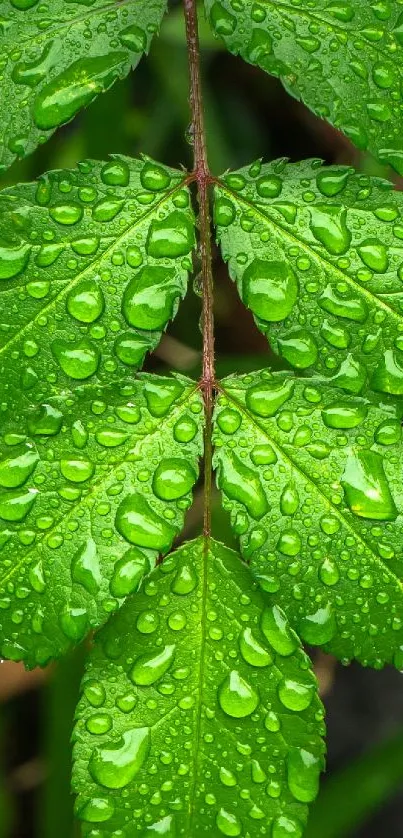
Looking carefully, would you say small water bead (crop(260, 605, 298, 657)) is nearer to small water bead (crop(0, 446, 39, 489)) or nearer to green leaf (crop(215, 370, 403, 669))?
green leaf (crop(215, 370, 403, 669))

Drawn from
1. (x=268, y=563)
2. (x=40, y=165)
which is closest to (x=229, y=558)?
(x=268, y=563)

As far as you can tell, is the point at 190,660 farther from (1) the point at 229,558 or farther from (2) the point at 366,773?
(2) the point at 366,773

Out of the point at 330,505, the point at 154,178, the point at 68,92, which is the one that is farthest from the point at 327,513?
the point at 68,92

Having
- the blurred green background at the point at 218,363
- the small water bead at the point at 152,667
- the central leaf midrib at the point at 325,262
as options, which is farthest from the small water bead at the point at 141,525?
the blurred green background at the point at 218,363

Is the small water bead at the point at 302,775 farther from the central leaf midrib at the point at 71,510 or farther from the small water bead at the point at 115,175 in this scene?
the small water bead at the point at 115,175

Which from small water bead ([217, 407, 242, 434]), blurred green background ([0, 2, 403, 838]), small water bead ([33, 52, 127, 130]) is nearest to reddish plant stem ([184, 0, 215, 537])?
small water bead ([217, 407, 242, 434])
